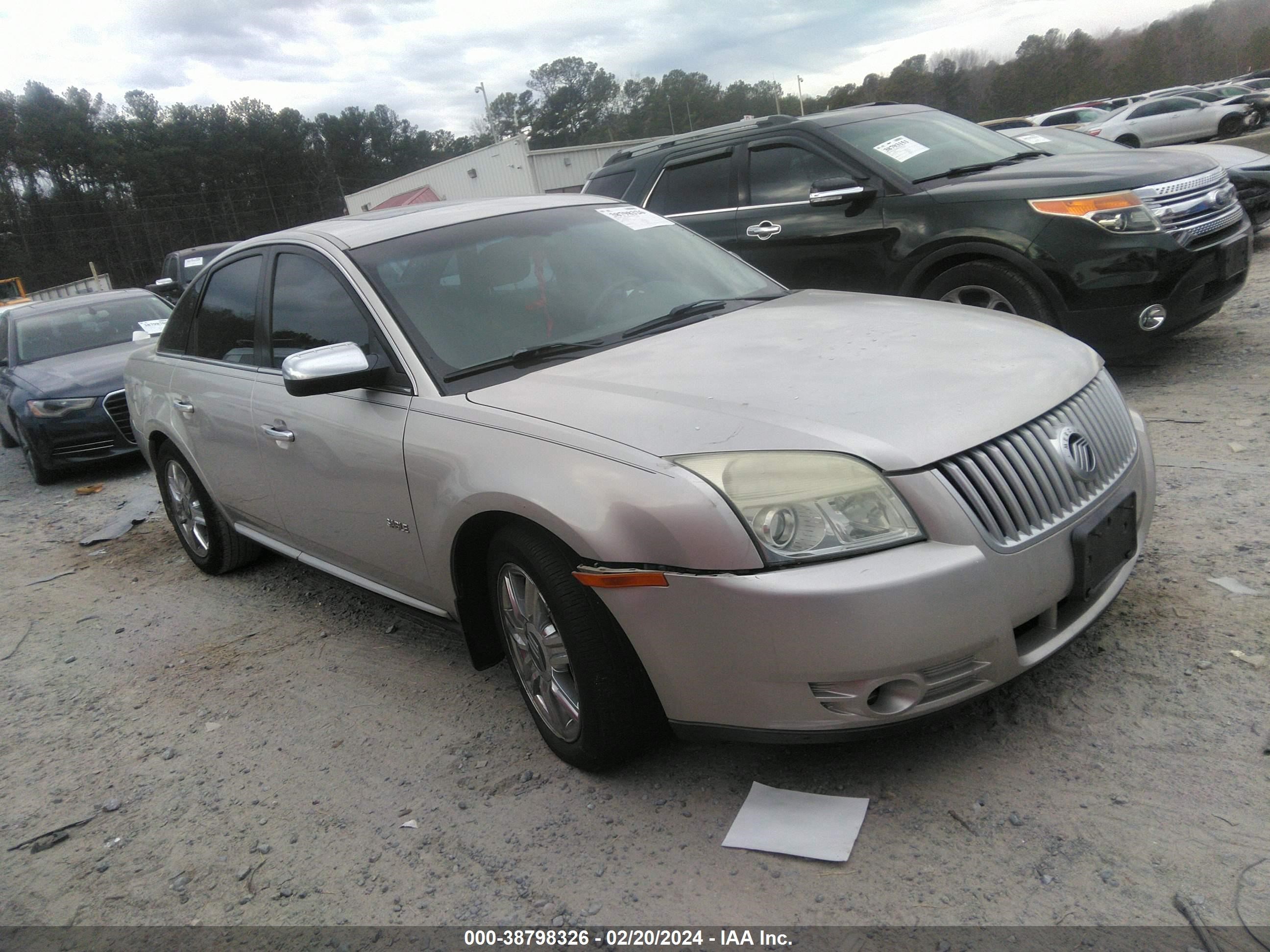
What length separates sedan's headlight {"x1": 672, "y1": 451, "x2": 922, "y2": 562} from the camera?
2.22 metres

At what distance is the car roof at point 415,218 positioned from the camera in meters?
3.62

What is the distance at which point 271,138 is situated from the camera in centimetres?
8162

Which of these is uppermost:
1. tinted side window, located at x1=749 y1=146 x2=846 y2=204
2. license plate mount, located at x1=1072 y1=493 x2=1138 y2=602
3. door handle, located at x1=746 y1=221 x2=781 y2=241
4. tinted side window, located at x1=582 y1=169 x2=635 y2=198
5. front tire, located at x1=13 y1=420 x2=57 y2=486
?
tinted side window, located at x1=582 y1=169 x2=635 y2=198

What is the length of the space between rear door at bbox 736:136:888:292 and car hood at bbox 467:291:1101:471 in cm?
267

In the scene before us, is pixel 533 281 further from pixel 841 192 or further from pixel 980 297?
pixel 980 297

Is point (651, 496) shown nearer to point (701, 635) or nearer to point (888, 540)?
point (701, 635)

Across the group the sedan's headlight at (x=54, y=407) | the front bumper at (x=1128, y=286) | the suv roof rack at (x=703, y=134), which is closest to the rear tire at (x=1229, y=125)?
the suv roof rack at (x=703, y=134)

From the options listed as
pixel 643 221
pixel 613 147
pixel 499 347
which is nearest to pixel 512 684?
pixel 499 347

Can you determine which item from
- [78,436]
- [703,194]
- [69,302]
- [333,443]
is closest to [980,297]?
[703,194]

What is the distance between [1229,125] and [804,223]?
24333mm

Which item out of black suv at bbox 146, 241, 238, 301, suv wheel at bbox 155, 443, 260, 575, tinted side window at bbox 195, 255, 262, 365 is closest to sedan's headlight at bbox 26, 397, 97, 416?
suv wheel at bbox 155, 443, 260, 575

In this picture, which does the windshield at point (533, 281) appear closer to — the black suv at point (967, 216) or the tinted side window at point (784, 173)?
the black suv at point (967, 216)

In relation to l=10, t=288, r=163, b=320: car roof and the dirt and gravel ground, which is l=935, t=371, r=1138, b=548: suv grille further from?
l=10, t=288, r=163, b=320: car roof

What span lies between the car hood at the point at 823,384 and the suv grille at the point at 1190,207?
254cm
